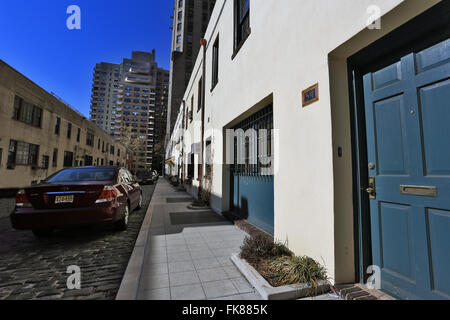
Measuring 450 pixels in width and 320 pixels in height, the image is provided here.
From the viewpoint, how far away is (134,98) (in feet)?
282

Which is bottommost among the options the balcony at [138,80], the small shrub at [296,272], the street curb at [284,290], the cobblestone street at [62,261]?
the cobblestone street at [62,261]

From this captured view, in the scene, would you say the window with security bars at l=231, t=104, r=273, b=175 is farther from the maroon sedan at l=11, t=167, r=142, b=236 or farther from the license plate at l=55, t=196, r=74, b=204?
the license plate at l=55, t=196, r=74, b=204

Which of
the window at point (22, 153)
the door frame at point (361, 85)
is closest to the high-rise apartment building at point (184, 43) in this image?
the window at point (22, 153)

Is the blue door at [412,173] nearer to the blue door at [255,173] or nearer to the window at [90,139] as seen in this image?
the blue door at [255,173]

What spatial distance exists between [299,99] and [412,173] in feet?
5.07

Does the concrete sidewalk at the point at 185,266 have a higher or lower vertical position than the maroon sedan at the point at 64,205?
lower

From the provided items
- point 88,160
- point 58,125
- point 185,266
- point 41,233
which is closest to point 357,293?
point 185,266

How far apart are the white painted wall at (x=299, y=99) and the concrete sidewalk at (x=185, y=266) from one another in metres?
1.00

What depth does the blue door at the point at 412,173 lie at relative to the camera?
1.64m

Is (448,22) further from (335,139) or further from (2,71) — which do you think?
(2,71)

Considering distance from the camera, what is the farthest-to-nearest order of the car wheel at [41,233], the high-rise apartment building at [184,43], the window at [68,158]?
the high-rise apartment building at [184,43]
the window at [68,158]
the car wheel at [41,233]

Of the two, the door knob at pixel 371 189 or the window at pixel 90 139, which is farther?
the window at pixel 90 139

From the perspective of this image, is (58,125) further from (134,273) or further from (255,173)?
(134,273)

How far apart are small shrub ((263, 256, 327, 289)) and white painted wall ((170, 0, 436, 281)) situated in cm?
11
